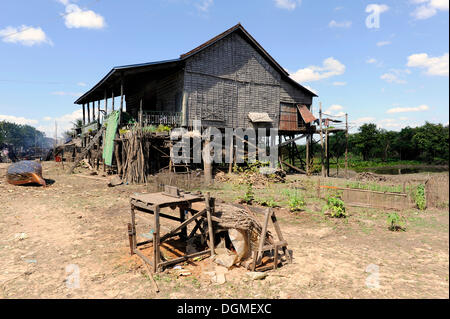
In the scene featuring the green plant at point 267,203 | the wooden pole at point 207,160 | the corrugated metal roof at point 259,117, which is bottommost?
the green plant at point 267,203

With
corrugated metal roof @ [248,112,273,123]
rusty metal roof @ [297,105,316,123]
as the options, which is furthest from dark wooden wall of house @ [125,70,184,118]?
rusty metal roof @ [297,105,316,123]

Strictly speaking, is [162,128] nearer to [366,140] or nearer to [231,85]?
[231,85]

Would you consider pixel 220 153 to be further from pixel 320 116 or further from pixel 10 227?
pixel 10 227

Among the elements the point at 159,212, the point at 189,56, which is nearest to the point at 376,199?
the point at 159,212

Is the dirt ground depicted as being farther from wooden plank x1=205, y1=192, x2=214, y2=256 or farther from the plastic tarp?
the plastic tarp

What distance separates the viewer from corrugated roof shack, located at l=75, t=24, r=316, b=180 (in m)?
16.2

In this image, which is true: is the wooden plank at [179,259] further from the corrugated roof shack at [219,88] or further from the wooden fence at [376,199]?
the corrugated roof shack at [219,88]

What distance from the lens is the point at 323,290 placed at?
4.39 meters

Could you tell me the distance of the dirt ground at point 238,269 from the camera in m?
4.36

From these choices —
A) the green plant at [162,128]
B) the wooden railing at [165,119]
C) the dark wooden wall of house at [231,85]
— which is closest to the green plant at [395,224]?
the green plant at [162,128]
